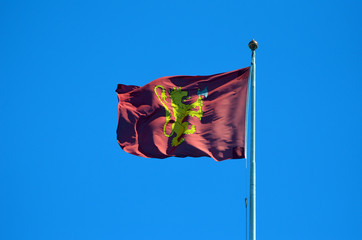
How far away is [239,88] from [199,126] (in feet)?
7.76

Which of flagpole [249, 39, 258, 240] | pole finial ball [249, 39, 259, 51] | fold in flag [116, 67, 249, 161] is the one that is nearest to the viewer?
flagpole [249, 39, 258, 240]

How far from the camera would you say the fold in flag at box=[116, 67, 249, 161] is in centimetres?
2372

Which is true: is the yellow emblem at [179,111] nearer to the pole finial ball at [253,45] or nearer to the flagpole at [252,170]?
the flagpole at [252,170]

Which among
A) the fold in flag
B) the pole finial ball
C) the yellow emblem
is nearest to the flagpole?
the pole finial ball

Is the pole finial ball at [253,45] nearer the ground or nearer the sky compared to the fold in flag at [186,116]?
nearer the sky

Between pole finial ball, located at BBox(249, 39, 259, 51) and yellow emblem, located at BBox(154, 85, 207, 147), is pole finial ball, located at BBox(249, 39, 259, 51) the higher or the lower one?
the higher one

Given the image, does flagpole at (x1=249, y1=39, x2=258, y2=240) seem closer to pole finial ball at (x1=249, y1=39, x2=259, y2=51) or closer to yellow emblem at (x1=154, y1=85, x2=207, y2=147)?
pole finial ball at (x1=249, y1=39, x2=259, y2=51)

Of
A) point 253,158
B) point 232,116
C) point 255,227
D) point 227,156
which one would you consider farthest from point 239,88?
point 255,227

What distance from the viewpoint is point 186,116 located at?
2583 cm

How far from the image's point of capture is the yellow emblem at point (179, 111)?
2530 cm

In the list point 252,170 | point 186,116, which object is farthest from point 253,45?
point 252,170

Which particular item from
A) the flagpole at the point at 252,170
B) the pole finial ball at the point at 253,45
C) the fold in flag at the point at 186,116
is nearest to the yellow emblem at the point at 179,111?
the fold in flag at the point at 186,116

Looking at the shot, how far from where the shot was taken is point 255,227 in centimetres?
1947

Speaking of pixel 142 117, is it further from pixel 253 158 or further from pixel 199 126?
pixel 253 158
